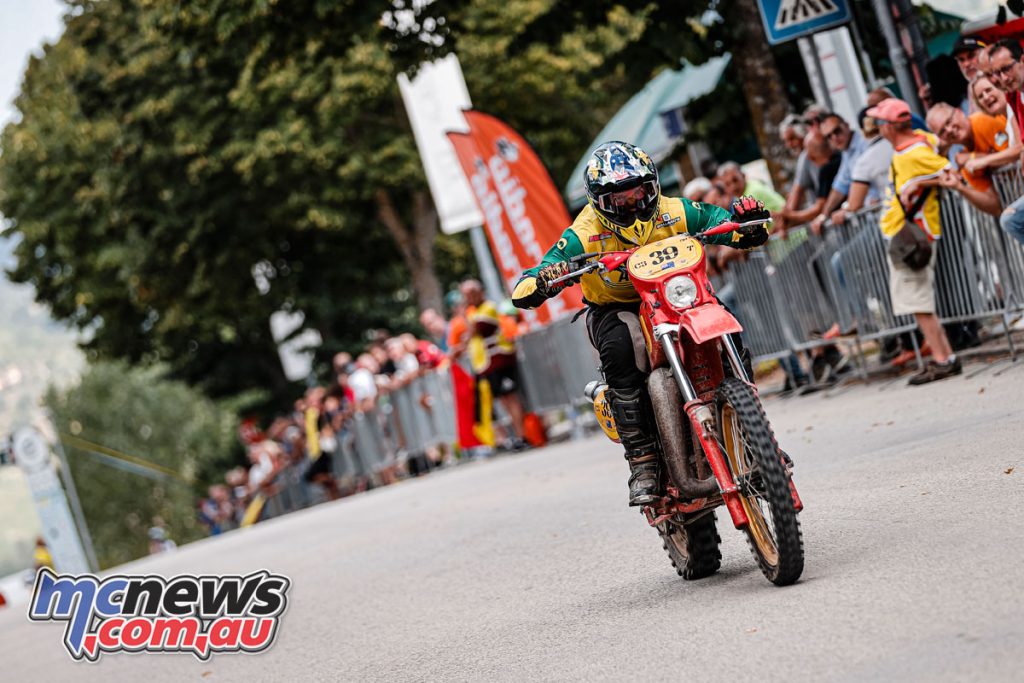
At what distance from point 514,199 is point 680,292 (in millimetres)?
14279

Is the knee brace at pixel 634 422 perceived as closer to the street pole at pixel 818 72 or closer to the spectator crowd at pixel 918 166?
the spectator crowd at pixel 918 166

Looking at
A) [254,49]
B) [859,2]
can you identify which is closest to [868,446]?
[859,2]

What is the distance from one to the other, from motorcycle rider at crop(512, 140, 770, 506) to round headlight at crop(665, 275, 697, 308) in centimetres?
24

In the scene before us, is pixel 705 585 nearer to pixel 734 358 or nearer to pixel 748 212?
pixel 734 358

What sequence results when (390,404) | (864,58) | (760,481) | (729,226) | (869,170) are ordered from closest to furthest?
1. (760,481)
2. (729,226)
3. (869,170)
4. (864,58)
5. (390,404)

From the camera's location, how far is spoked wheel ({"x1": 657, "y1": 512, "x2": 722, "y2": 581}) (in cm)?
790

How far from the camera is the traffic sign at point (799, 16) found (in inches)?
570

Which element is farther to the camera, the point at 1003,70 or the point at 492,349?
the point at 492,349

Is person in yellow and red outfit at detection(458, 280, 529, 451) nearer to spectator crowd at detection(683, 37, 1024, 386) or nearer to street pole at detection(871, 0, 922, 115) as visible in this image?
spectator crowd at detection(683, 37, 1024, 386)

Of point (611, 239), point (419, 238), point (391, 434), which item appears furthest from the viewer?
point (419, 238)

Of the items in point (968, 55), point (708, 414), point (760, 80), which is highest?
point (760, 80)

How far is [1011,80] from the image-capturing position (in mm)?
10992

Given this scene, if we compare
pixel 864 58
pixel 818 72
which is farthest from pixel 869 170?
pixel 864 58

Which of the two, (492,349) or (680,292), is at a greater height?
(680,292)
